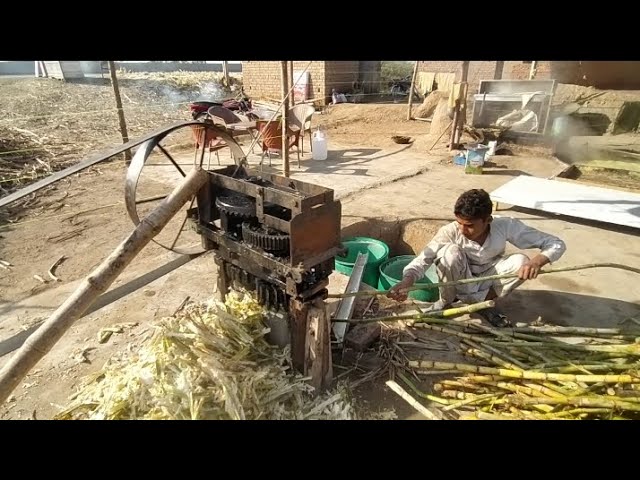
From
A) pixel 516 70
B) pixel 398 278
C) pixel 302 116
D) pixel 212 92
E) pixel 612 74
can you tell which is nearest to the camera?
pixel 398 278

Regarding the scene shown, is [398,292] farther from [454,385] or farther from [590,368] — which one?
[590,368]

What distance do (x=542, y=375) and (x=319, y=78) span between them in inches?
677

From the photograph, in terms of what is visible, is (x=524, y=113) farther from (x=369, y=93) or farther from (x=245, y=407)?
(x=245, y=407)

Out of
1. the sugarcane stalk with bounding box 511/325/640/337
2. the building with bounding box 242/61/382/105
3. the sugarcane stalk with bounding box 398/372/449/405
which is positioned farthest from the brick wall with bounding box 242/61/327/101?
the sugarcane stalk with bounding box 398/372/449/405

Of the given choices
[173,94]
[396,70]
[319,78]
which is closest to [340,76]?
[319,78]

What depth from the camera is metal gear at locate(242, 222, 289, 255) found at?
2.61 meters

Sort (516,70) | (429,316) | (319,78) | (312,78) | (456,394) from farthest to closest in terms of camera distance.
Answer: (312,78)
(319,78)
(516,70)
(429,316)
(456,394)

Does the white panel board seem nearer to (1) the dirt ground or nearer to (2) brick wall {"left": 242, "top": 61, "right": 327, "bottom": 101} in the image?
(1) the dirt ground

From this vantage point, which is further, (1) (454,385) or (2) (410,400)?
(1) (454,385)

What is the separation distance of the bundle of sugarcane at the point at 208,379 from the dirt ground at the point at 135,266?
36cm

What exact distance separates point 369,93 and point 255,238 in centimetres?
1889

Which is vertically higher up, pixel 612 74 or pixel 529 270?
pixel 612 74

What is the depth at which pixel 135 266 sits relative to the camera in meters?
5.13

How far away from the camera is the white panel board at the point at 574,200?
5.88m
